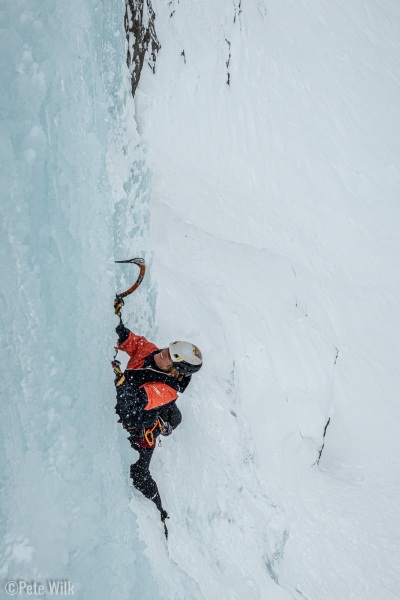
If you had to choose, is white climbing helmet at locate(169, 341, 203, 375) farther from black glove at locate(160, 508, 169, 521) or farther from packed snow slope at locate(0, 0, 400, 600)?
black glove at locate(160, 508, 169, 521)

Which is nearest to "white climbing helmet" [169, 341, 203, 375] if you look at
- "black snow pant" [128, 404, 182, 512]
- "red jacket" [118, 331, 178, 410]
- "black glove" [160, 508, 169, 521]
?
"red jacket" [118, 331, 178, 410]

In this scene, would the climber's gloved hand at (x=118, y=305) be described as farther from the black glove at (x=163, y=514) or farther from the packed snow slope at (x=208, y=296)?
the black glove at (x=163, y=514)

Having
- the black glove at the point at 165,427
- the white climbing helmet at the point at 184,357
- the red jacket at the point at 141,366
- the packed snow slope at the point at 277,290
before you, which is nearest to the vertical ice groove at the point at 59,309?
the red jacket at the point at 141,366

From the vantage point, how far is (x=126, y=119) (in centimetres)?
379

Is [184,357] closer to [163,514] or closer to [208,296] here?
[163,514]

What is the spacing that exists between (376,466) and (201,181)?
22.3ft

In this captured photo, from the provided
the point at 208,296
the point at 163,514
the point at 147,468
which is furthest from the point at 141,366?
the point at 208,296

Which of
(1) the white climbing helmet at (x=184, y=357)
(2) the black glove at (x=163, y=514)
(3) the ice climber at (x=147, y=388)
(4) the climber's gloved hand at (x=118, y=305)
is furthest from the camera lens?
(2) the black glove at (x=163, y=514)

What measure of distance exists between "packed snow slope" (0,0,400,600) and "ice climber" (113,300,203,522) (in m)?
0.18

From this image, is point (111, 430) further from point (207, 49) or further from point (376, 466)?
point (207, 49)

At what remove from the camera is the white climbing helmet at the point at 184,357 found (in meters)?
3.31

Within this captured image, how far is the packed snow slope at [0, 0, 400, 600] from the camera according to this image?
8.98 feet

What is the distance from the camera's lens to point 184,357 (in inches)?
130

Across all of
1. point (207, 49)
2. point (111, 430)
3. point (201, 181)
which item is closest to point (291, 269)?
point (201, 181)
